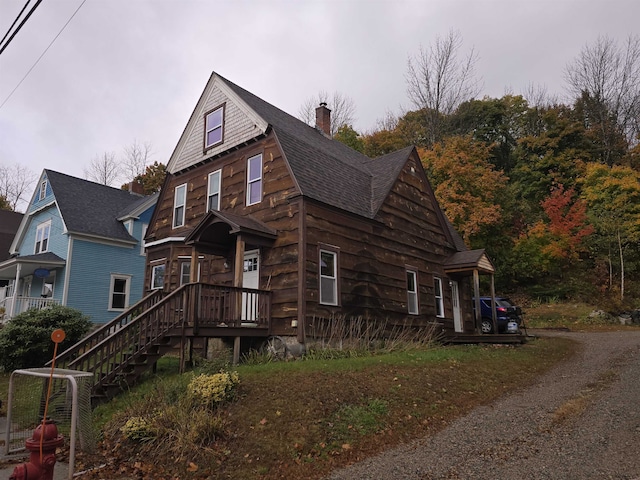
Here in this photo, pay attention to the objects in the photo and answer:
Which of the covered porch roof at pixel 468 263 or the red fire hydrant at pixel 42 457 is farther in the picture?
the covered porch roof at pixel 468 263

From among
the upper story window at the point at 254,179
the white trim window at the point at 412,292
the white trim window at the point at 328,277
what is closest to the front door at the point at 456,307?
the white trim window at the point at 412,292

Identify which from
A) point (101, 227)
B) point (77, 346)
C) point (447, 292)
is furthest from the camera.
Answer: point (101, 227)

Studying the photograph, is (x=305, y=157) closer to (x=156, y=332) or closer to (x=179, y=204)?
(x=179, y=204)

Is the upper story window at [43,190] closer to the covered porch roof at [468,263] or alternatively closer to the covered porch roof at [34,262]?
the covered porch roof at [34,262]

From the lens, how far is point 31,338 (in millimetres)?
12906

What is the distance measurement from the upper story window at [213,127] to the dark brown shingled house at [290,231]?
Result: 0.04 meters

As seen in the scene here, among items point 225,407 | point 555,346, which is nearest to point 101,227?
point 225,407

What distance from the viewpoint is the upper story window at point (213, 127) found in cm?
1608

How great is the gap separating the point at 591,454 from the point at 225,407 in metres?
5.08

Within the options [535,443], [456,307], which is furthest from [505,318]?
[535,443]

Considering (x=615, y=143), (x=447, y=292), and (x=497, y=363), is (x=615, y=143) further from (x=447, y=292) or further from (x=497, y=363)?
(x=497, y=363)

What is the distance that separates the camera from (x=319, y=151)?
1566 centimetres

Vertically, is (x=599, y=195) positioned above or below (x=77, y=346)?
above

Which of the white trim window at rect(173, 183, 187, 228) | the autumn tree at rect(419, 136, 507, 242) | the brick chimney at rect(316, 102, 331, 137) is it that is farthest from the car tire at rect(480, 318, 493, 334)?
the white trim window at rect(173, 183, 187, 228)
